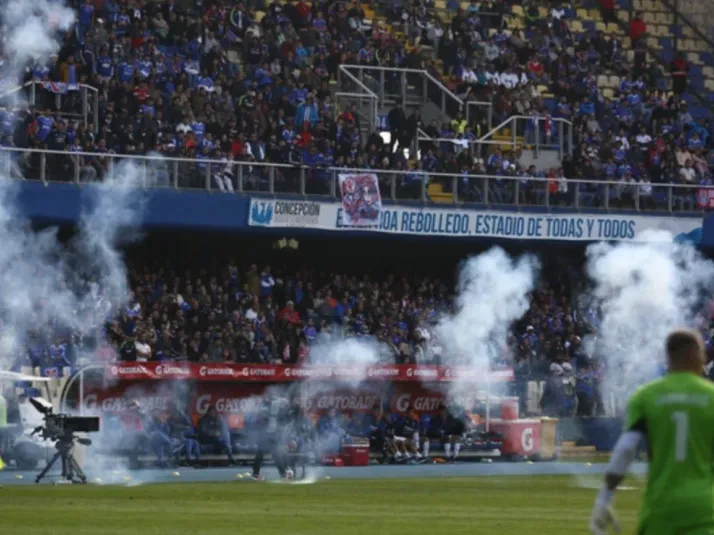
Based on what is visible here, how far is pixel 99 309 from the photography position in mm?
36906

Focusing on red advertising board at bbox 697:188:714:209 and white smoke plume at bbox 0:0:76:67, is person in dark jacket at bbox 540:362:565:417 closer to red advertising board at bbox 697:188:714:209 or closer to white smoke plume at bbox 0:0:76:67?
red advertising board at bbox 697:188:714:209

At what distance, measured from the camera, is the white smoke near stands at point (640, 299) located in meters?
41.6

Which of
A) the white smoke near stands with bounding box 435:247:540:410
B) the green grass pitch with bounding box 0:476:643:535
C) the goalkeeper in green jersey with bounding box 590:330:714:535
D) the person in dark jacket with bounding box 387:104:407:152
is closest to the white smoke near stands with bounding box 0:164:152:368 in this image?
the green grass pitch with bounding box 0:476:643:535

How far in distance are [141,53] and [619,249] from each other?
13.0 metres

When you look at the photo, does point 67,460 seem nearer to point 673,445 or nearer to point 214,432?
point 214,432

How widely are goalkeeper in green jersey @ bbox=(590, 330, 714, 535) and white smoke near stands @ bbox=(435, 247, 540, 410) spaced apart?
29.7m

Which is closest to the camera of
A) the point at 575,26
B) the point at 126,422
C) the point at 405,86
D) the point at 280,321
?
the point at 126,422

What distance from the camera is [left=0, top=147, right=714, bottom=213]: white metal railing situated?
121 feet

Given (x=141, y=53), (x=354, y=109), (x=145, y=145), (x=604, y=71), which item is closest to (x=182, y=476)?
(x=145, y=145)

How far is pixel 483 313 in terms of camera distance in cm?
4306

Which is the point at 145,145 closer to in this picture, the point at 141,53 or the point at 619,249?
the point at 141,53

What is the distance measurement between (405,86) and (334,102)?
3.04 m

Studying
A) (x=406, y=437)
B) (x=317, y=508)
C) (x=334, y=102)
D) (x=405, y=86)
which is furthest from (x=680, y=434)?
(x=405, y=86)

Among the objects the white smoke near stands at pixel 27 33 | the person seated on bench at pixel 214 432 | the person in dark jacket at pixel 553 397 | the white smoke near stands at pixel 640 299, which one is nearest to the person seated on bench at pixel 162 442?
the person seated on bench at pixel 214 432
